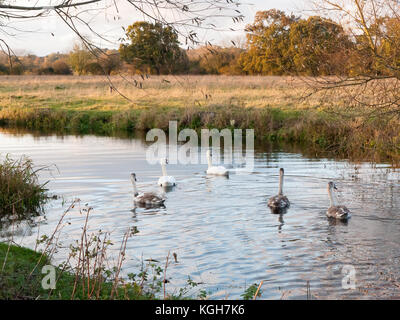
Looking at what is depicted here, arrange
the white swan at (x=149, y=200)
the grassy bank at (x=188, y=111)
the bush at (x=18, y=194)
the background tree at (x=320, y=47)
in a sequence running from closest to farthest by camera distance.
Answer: the background tree at (x=320, y=47) → the bush at (x=18, y=194) → the white swan at (x=149, y=200) → the grassy bank at (x=188, y=111)

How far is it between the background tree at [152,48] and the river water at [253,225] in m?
3.47

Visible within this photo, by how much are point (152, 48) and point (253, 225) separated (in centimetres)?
651

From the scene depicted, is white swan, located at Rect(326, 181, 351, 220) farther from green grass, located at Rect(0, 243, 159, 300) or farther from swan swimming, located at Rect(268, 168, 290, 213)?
green grass, located at Rect(0, 243, 159, 300)

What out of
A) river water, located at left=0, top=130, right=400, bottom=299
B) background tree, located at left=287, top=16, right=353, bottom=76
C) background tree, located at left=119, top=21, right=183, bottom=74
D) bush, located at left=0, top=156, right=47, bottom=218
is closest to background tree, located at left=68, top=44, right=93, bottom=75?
river water, located at left=0, top=130, right=400, bottom=299

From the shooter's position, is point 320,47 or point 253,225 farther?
point 320,47

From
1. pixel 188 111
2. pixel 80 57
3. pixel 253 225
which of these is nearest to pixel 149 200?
pixel 253 225

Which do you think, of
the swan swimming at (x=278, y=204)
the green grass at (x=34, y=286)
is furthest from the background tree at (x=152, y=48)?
the swan swimming at (x=278, y=204)

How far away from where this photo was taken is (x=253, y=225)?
12922mm

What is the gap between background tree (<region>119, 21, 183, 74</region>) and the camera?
24.2 feet

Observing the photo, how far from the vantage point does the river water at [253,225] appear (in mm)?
9172

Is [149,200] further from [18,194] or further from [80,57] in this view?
[80,57]

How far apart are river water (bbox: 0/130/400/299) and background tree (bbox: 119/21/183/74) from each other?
136 inches

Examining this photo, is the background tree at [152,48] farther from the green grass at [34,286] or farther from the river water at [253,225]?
the river water at [253,225]

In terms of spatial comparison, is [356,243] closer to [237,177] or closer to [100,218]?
[100,218]
